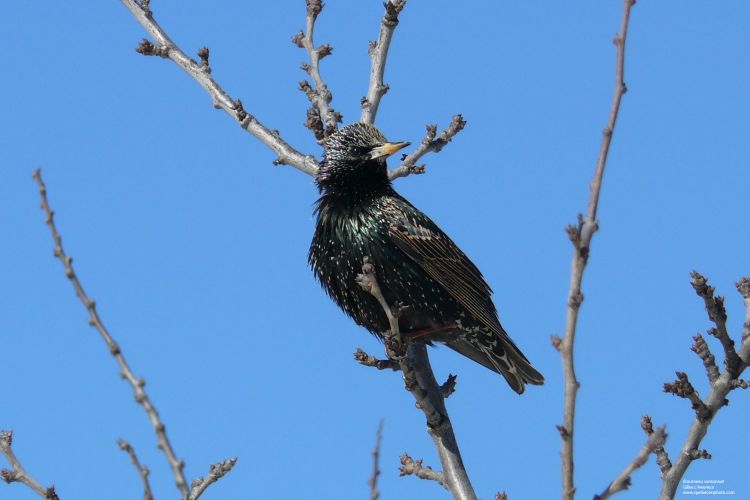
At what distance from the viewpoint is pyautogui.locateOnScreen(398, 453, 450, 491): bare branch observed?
5.49m

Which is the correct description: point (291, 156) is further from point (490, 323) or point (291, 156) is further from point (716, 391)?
point (716, 391)

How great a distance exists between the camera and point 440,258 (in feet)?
22.5

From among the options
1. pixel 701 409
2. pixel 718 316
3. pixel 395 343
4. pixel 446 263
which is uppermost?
pixel 446 263

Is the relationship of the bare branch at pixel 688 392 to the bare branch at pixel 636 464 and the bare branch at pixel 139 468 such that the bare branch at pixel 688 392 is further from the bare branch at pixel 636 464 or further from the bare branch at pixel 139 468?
the bare branch at pixel 139 468

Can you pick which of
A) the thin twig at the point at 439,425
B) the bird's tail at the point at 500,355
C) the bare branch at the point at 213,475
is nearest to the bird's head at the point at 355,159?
the bird's tail at the point at 500,355

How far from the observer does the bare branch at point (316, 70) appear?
7.53 metres

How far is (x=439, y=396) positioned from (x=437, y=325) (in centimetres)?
82

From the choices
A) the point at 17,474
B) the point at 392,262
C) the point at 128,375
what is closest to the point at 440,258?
the point at 392,262

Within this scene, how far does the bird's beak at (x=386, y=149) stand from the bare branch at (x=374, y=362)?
56.0 inches

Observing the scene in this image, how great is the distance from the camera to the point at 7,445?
3.32 metres

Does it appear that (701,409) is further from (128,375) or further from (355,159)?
(355,159)

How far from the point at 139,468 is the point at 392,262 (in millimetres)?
4112

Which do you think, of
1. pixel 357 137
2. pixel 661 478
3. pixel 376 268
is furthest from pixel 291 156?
pixel 661 478

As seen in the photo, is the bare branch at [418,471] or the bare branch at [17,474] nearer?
the bare branch at [17,474]
